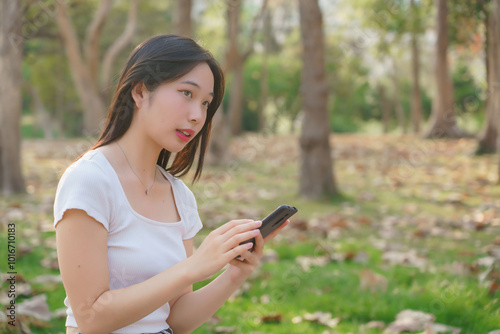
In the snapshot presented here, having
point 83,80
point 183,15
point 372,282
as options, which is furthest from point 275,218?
point 83,80

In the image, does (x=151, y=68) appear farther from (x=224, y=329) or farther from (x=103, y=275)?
(x=224, y=329)

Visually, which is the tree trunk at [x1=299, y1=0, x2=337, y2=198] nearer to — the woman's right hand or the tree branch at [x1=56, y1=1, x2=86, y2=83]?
the woman's right hand

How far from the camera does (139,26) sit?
938 inches

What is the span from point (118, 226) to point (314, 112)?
511 cm

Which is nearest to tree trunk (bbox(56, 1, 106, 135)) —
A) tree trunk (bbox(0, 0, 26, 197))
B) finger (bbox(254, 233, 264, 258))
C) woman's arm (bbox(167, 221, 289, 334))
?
tree trunk (bbox(0, 0, 26, 197))

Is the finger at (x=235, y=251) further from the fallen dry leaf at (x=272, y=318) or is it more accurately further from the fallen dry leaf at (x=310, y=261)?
the fallen dry leaf at (x=310, y=261)

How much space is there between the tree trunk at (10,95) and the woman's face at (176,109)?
545cm

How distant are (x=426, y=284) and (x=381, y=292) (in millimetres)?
360

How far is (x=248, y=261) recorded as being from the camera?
6.03 ft

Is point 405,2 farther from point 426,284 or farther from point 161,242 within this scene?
point 161,242

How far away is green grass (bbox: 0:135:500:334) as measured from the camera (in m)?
3.29

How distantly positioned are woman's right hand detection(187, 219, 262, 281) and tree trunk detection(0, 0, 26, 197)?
5832 millimetres

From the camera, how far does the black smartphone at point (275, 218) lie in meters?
1.73

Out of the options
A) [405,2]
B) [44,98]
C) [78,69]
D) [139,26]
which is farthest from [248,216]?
[44,98]
